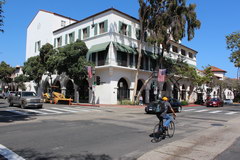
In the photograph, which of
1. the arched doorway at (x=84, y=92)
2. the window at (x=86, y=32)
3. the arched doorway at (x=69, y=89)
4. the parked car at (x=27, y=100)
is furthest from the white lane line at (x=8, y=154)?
the arched doorway at (x=69, y=89)

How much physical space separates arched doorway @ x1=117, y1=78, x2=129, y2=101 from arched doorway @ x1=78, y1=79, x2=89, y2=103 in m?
5.37

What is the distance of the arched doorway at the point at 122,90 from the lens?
3077cm

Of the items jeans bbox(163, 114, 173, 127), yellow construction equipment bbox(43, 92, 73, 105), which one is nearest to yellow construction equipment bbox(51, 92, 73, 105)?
yellow construction equipment bbox(43, 92, 73, 105)

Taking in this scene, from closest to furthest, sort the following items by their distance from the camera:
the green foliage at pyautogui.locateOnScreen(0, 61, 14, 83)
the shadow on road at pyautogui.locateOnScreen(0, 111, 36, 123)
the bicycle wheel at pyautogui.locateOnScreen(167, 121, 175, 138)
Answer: the bicycle wheel at pyautogui.locateOnScreen(167, 121, 175, 138)
the shadow on road at pyautogui.locateOnScreen(0, 111, 36, 123)
the green foliage at pyautogui.locateOnScreen(0, 61, 14, 83)

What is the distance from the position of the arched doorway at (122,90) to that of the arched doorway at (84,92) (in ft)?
17.6

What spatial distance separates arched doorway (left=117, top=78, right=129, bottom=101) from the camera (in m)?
30.8

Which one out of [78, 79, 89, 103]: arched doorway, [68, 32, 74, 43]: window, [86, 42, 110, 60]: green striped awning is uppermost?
[68, 32, 74, 43]: window

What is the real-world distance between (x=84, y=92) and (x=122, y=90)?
6451 millimetres

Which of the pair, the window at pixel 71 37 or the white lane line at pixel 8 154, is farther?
the window at pixel 71 37

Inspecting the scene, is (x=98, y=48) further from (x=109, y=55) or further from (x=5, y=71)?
(x=5, y=71)

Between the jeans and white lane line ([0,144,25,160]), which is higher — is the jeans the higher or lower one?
the higher one

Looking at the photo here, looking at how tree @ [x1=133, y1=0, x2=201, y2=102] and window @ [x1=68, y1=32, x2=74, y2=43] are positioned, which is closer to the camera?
tree @ [x1=133, y1=0, x2=201, y2=102]

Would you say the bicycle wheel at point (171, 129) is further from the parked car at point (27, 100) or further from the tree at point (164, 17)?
the tree at point (164, 17)

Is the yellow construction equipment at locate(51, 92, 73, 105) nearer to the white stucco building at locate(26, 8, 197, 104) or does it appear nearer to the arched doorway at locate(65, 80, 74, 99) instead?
the white stucco building at locate(26, 8, 197, 104)
